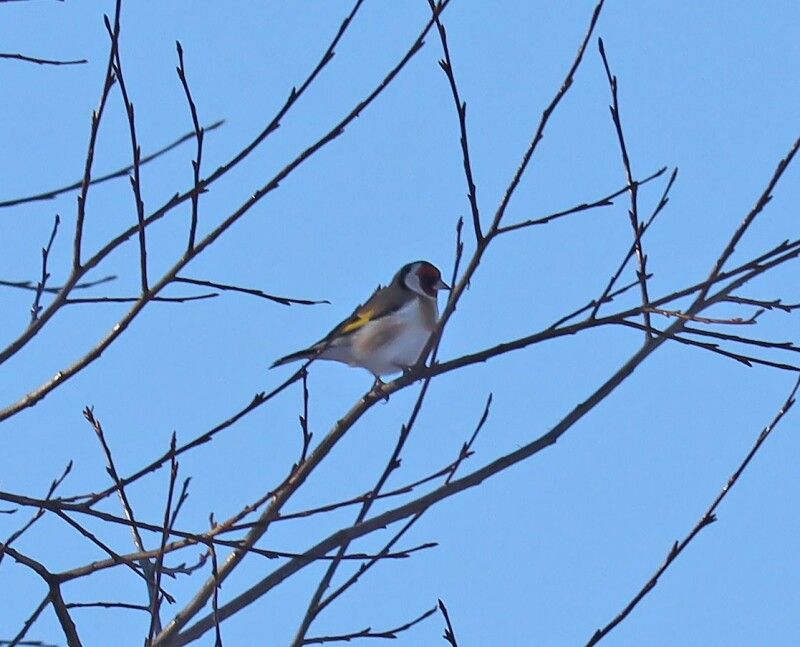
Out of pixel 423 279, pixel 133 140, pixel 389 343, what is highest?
pixel 423 279

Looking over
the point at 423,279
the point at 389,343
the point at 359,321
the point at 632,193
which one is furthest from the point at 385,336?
the point at 632,193

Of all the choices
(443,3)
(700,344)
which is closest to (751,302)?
(700,344)

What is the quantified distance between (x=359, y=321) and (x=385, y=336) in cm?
20

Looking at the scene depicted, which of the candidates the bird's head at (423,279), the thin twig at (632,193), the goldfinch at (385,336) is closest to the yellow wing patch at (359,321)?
the goldfinch at (385,336)

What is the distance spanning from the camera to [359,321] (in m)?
7.41

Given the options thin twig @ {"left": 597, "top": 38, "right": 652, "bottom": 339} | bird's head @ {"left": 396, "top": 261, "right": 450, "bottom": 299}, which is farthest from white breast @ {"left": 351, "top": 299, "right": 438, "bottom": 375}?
thin twig @ {"left": 597, "top": 38, "right": 652, "bottom": 339}

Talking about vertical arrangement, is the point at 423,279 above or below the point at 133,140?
above

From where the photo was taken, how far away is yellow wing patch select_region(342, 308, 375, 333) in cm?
727

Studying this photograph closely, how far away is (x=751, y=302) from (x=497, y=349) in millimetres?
722

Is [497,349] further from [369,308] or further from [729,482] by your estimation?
[369,308]

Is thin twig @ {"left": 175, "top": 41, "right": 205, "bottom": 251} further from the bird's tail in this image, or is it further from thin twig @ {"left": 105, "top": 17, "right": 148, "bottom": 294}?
the bird's tail

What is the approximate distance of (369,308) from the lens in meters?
7.65

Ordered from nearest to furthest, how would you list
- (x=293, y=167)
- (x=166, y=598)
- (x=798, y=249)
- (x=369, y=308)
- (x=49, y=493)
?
(x=293, y=167)
(x=798, y=249)
(x=166, y=598)
(x=49, y=493)
(x=369, y=308)

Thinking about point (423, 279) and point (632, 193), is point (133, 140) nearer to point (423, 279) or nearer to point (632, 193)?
point (632, 193)
